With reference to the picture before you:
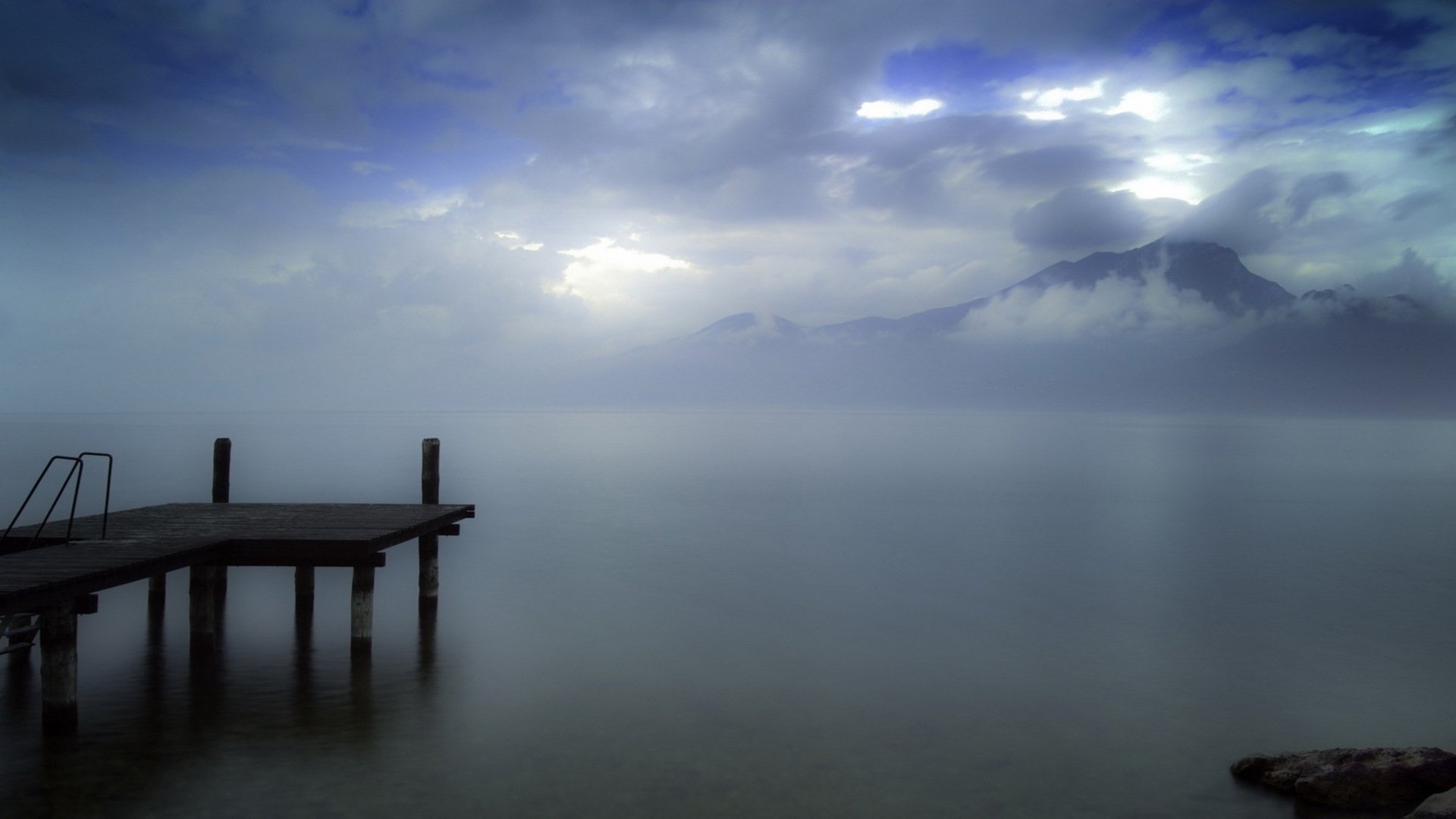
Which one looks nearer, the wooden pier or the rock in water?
the rock in water

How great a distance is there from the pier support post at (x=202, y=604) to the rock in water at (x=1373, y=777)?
1297cm

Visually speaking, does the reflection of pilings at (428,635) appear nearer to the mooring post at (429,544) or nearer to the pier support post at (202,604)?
the mooring post at (429,544)

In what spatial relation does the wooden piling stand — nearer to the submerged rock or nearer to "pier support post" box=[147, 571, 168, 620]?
"pier support post" box=[147, 571, 168, 620]

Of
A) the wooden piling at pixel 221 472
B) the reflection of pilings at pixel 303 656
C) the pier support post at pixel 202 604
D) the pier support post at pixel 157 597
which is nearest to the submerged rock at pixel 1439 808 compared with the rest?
the reflection of pilings at pixel 303 656

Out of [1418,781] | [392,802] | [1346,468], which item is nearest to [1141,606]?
[1418,781]

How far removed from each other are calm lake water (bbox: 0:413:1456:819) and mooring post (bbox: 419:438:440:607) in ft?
1.62

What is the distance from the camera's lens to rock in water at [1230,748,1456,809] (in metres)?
7.53

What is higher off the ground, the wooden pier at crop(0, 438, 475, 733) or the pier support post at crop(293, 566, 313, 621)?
the wooden pier at crop(0, 438, 475, 733)

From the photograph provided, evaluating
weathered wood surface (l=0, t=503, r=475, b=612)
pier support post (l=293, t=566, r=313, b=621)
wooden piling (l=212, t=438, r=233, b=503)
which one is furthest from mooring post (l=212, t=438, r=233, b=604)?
pier support post (l=293, t=566, r=313, b=621)

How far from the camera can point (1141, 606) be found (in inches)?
686

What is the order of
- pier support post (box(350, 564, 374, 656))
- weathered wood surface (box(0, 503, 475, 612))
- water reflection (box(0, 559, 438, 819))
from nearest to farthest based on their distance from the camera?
water reflection (box(0, 559, 438, 819)), weathered wood surface (box(0, 503, 475, 612)), pier support post (box(350, 564, 374, 656))

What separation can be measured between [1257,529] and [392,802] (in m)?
28.8

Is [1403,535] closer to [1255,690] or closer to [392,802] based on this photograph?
[1255,690]

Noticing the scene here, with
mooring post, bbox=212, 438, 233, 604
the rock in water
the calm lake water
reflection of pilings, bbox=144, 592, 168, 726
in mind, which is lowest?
the calm lake water
